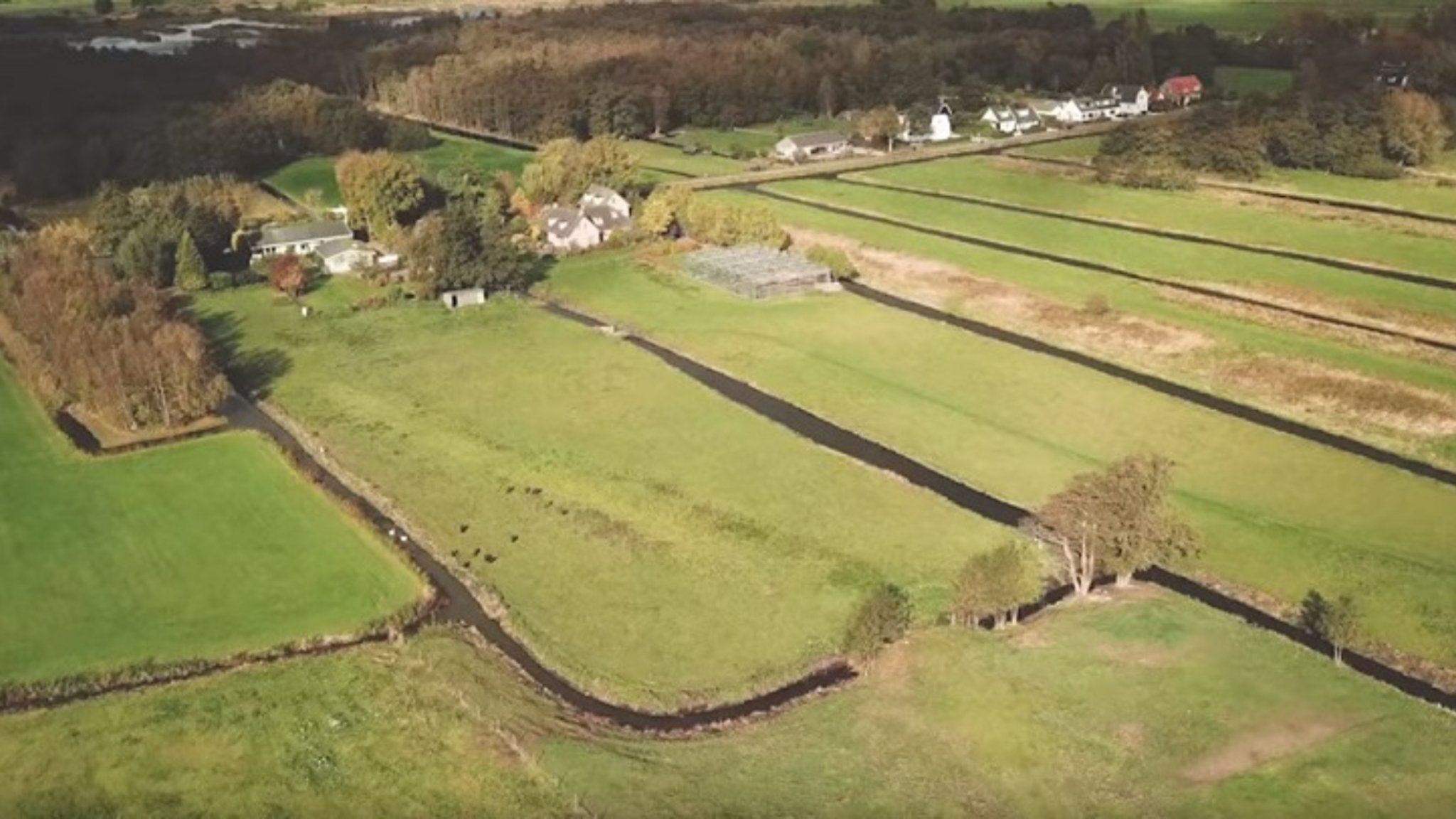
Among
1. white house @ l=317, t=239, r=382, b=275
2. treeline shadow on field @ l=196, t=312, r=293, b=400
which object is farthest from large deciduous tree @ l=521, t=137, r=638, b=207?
treeline shadow on field @ l=196, t=312, r=293, b=400

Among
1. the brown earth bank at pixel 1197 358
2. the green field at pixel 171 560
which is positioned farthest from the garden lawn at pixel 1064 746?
the brown earth bank at pixel 1197 358

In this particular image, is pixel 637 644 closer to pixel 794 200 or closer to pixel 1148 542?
pixel 1148 542

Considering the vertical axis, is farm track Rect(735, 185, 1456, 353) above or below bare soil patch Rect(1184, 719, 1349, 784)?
above

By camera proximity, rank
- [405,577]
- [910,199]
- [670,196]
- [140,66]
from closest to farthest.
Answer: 1. [405,577]
2. [670,196]
3. [910,199]
4. [140,66]

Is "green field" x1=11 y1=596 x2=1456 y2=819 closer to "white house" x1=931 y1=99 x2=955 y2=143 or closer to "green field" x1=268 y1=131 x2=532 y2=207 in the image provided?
"green field" x1=268 y1=131 x2=532 y2=207

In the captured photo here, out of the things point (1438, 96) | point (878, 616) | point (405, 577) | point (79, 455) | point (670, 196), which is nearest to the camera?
point (878, 616)

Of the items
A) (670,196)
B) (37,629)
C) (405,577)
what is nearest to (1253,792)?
(405,577)
